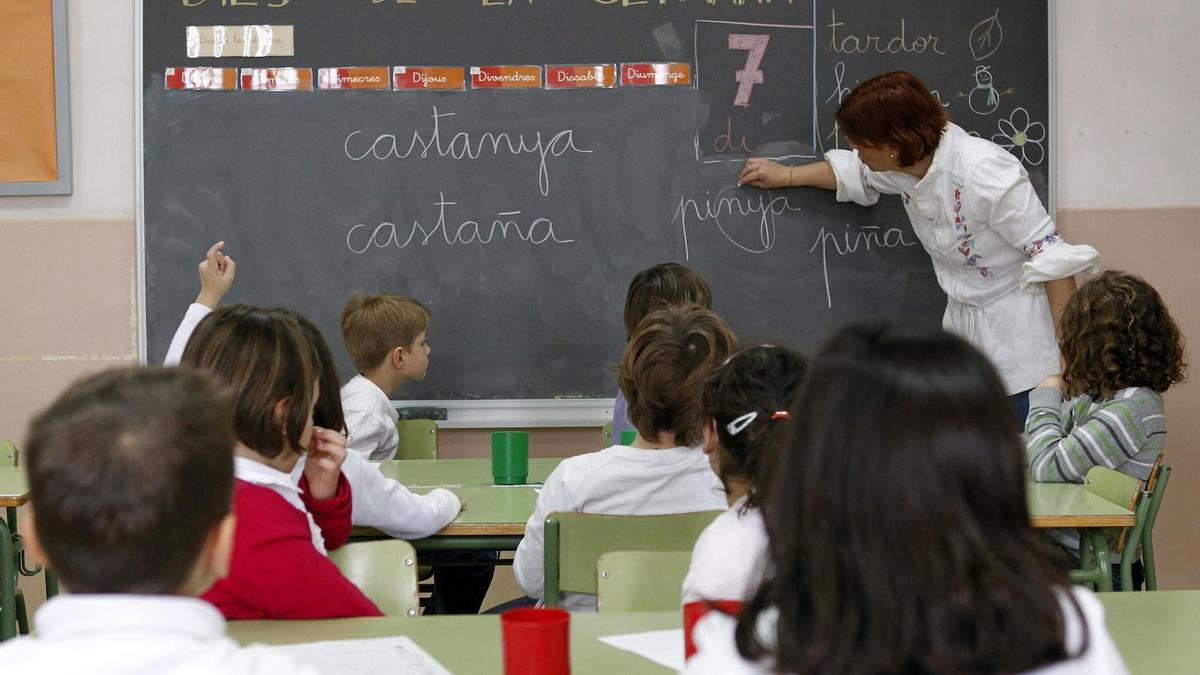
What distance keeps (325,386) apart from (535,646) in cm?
113

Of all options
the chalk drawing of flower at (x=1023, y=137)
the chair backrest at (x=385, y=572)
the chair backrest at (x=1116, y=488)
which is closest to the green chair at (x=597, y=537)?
the chair backrest at (x=385, y=572)

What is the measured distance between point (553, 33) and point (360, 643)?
9.31 ft

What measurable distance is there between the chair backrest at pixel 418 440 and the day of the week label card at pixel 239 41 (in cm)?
136

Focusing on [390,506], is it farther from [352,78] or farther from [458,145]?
[352,78]

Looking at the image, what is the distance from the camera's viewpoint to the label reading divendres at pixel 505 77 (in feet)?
13.4

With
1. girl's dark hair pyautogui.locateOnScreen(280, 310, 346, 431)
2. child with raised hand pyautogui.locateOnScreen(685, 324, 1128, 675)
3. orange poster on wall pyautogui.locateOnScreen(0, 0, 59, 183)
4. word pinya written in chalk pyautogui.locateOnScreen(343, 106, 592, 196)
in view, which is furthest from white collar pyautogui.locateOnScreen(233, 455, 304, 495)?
orange poster on wall pyautogui.locateOnScreen(0, 0, 59, 183)

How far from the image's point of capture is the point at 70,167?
4129 mm

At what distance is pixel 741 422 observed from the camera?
184 centimetres

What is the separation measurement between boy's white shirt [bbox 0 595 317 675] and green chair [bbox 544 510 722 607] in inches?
52.0

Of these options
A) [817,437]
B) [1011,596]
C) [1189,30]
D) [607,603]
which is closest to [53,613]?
[817,437]

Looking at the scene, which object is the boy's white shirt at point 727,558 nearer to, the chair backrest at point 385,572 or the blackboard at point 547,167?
the chair backrest at point 385,572

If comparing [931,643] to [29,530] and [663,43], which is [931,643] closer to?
[29,530]

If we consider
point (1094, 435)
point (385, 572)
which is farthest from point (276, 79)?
point (1094, 435)

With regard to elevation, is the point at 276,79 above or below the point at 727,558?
above
